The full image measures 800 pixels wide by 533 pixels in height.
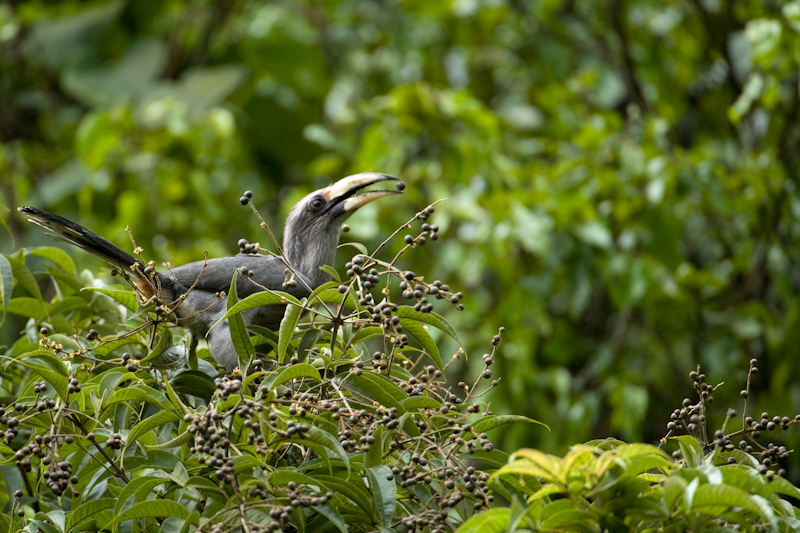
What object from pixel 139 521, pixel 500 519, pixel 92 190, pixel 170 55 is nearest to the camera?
pixel 500 519

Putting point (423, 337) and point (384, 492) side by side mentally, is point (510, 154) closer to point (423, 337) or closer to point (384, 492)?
point (423, 337)

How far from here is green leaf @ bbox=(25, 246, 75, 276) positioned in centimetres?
268

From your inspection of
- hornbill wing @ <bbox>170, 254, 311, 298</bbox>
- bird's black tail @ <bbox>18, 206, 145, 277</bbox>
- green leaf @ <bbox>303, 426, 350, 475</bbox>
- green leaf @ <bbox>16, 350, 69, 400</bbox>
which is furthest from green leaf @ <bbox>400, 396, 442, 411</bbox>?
hornbill wing @ <bbox>170, 254, 311, 298</bbox>

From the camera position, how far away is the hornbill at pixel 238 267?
8.59ft

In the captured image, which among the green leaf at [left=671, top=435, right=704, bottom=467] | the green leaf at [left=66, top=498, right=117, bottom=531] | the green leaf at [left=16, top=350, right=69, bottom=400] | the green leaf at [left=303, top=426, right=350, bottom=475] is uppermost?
the green leaf at [left=303, top=426, right=350, bottom=475]

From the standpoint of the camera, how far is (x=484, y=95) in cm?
823

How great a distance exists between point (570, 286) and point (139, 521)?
4102 millimetres

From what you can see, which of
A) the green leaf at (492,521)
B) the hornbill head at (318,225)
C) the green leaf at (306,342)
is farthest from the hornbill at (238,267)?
the green leaf at (492,521)

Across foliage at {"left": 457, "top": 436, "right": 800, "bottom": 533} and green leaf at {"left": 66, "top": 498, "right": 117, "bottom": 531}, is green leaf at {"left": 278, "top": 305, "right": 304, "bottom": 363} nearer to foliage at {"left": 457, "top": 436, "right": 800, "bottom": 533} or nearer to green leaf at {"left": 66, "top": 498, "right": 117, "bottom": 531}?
green leaf at {"left": 66, "top": 498, "right": 117, "bottom": 531}

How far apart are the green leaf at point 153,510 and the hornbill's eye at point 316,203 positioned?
2.44m

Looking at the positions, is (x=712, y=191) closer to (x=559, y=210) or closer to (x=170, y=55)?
(x=559, y=210)

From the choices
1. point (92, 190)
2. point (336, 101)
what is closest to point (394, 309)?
point (92, 190)

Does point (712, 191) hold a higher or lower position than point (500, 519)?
lower

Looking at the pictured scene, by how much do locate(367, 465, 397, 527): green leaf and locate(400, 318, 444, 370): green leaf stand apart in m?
0.40
